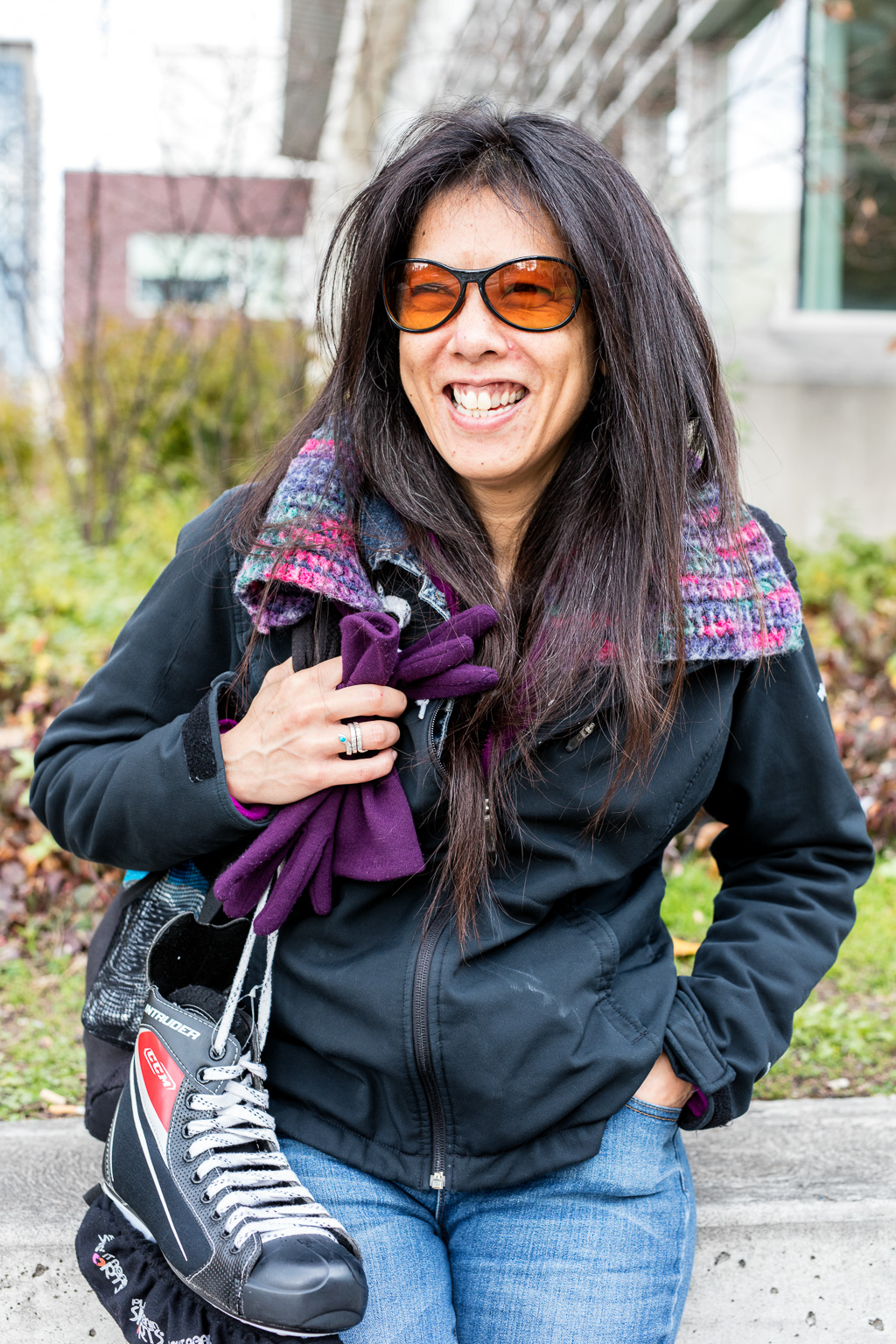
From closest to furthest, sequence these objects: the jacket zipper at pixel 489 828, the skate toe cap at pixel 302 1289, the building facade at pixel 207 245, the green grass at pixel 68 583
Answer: the skate toe cap at pixel 302 1289
the jacket zipper at pixel 489 828
the green grass at pixel 68 583
the building facade at pixel 207 245

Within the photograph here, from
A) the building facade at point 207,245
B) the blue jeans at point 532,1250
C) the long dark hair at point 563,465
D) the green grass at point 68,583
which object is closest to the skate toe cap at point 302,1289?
the blue jeans at point 532,1250

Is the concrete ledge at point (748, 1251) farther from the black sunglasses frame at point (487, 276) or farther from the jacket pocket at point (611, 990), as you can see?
the black sunglasses frame at point (487, 276)

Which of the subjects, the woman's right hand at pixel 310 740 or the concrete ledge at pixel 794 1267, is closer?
the woman's right hand at pixel 310 740

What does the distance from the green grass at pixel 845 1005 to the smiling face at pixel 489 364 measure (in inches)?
60.8

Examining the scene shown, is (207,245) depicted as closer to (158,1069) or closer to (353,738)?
(353,738)

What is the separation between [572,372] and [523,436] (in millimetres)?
128

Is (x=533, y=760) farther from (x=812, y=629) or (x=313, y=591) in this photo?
(x=812, y=629)

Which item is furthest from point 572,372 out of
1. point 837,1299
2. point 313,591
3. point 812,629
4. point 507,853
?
point 812,629

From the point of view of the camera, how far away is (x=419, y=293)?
1.74 meters

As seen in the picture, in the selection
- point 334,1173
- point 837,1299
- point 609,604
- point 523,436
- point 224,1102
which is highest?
point 523,436

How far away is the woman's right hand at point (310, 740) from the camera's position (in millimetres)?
1533

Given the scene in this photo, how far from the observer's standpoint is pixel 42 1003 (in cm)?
283

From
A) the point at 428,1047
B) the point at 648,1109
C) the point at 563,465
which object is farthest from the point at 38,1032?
the point at 563,465

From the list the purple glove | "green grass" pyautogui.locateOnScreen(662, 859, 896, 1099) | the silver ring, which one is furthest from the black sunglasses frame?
"green grass" pyautogui.locateOnScreen(662, 859, 896, 1099)
